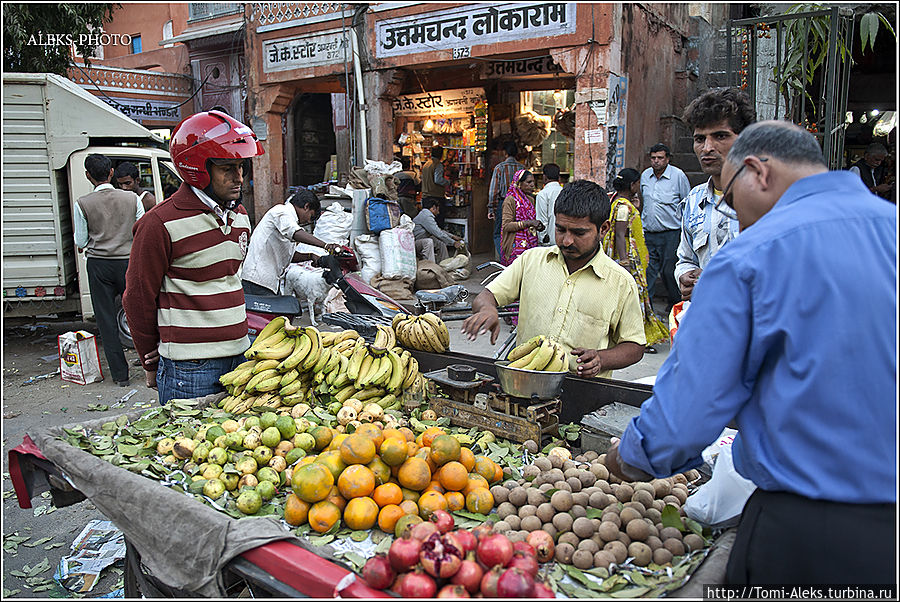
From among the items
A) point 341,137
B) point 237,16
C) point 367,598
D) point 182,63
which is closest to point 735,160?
point 367,598

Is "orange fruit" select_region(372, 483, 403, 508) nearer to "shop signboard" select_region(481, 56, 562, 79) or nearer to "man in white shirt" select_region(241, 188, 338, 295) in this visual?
"man in white shirt" select_region(241, 188, 338, 295)

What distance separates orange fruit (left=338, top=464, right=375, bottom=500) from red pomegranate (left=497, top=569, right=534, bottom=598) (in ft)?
2.15

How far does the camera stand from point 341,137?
14133 mm

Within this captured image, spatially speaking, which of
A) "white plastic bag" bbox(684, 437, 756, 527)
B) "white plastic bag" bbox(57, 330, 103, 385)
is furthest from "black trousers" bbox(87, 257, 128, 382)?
"white plastic bag" bbox(684, 437, 756, 527)

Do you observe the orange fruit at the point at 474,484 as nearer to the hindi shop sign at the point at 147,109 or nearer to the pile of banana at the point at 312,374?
the pile of banana at the point at 312,374

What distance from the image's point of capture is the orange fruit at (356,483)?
Result: 6.88 feet

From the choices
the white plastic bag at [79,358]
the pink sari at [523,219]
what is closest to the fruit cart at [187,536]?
the white plastic bag at [79,358]

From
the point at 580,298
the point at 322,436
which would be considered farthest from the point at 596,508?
the point at 580,298

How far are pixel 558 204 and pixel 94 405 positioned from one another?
5104 millimetres

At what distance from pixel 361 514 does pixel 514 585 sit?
647 mm

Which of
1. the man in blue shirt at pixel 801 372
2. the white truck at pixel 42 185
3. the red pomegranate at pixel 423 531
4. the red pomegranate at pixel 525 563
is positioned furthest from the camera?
the white truck at pixel 42 185

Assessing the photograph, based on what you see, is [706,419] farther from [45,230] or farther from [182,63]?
[182,63]

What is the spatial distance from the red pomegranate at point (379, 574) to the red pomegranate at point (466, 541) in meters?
0.20

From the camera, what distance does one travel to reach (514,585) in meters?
1.56
